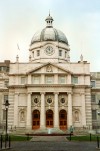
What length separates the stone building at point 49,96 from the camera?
7162 centimetres

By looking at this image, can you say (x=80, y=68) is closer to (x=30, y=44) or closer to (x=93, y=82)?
(x=93, y=82)

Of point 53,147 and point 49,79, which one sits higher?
point 49,79

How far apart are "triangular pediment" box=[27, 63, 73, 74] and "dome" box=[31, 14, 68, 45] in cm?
1213

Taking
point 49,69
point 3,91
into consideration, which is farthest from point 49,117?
point 3,91

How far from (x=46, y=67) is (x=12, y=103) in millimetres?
11450

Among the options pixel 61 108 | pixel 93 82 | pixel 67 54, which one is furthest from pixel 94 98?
pixel 67 54

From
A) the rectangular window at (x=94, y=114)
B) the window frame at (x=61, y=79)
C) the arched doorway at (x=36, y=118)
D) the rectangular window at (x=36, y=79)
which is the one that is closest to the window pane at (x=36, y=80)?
the rectangular window at (x=36, y=79)

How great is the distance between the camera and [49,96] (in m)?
72.9

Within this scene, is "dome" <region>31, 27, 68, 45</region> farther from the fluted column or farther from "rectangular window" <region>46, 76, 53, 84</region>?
the fluted column

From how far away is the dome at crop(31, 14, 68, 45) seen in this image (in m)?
84.1

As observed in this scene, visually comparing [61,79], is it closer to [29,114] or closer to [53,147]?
[29,114]

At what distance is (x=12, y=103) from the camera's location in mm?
73188

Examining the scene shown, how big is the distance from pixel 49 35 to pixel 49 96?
62.9 feet

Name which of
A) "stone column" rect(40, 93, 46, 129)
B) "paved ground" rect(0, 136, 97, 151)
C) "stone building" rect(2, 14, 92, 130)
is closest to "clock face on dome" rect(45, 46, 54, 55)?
"stone building" rect(2, 14, 92, 130)
